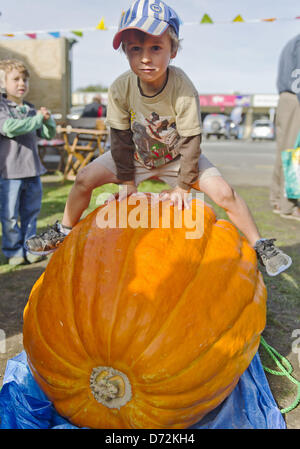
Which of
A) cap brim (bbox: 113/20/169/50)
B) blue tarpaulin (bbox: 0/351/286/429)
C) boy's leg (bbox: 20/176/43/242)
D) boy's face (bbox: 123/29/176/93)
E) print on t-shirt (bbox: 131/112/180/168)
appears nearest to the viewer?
blue tarpaulin (bbox: 0/351/286/429)

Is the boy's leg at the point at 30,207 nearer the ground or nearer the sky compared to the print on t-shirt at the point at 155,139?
nearer the ground

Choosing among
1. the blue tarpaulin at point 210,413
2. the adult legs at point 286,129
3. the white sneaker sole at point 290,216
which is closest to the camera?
the blue tarpaulin at point 210,413

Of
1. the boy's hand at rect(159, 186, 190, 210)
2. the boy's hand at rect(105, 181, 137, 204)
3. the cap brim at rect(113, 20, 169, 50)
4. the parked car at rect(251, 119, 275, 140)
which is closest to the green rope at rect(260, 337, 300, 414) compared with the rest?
the boy's hand at rect(159, 186, 190, 210)

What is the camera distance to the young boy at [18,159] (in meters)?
3.86

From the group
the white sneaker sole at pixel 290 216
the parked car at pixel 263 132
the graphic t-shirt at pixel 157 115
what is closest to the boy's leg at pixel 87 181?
the graphic t-shirt at pixel 157 115

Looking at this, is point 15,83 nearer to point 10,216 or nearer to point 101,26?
point 10,216

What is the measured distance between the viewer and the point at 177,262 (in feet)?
6.19

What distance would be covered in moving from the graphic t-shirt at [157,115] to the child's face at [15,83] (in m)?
1.61

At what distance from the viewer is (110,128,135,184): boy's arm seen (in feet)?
8.90

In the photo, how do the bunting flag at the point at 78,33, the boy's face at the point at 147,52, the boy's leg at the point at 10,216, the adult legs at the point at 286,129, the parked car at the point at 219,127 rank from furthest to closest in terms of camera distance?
1. the parked car at the point at 219,127
2. the bunting flag at the point at 78,33
3. the adult legs at the point at 286,129
4. the boy's leg at the point at 10,216
5. the boy's face at the point at 147,52

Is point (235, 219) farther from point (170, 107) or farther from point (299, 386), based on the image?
point (299, 386)

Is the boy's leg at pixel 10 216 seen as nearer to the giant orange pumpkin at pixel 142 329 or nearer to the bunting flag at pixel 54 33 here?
the giant orange pumpkin at pixel 142 329

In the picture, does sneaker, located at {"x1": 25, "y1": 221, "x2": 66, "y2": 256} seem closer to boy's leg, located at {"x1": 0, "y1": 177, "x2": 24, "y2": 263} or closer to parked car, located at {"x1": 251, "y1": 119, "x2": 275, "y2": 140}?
boy's leg, located at {"x1": 0, "y1": 177, "x2": 24, "y2": 263}
